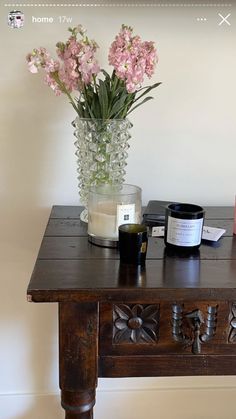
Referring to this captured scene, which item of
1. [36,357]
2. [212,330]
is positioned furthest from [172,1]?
[36,357]

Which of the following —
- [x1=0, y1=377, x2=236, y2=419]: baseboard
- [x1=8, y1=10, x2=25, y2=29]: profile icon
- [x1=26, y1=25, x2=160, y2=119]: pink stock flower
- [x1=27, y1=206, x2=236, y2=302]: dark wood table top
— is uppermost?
[x1=8, y1=10, x2=25, y2=29]: profile icon

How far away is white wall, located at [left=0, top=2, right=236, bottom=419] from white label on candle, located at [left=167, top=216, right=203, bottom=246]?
399 millimetres

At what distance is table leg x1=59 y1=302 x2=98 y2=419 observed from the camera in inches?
36.0

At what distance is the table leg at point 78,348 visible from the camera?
0.91 metres

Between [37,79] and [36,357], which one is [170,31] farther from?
[36,357]

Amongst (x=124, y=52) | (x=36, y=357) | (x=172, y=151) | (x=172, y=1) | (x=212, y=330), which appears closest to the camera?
(x=212, y=330)

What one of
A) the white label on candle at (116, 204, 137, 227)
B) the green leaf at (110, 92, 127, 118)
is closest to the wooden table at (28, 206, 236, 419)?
the white label on candle at (116, 204, 137, 227)

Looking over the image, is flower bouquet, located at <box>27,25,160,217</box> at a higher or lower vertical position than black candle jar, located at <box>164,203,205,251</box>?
higher

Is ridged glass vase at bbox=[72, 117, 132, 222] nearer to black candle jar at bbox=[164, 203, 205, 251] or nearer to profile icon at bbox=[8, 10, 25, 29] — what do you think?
black candle jar at bbox=[164, 203, 205, 251]

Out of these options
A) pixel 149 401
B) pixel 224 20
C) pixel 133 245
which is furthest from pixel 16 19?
pixel 149 401

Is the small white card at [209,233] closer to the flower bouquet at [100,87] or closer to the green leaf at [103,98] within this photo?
the flower bouquet at [100,87]

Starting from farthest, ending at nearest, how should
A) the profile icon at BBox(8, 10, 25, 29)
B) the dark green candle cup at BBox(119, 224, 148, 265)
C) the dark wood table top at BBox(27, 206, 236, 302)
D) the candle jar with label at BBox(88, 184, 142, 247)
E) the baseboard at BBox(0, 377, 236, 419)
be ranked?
the baseboard at BBox(0, 377, 236, 419) → the profile icon at BBox(8, 10, 25, 29) → the candle jar with label at BBox(88, 184, 142, 247) → the dark green candle cup at BBox(119, 224, 148, 265) → the dark wood table top at BBox(27, 206, 236, 302)

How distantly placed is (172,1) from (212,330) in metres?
0.87

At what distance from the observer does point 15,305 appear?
1517mm
